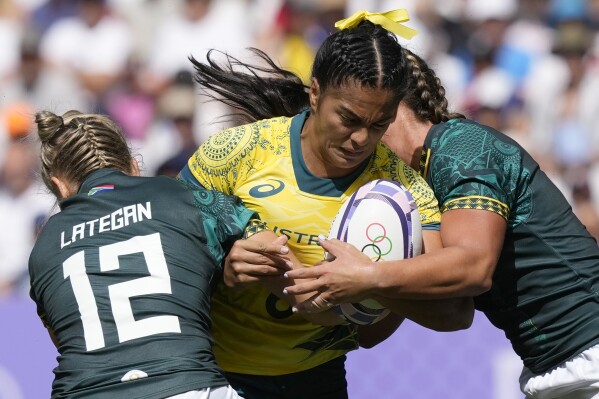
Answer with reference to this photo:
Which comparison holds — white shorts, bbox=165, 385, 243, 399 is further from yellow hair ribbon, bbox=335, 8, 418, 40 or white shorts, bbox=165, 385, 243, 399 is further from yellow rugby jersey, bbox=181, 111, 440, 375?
yellow hair ribbon, bbox=335, 8, 418, 40

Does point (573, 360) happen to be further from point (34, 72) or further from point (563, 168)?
point (34, 72)

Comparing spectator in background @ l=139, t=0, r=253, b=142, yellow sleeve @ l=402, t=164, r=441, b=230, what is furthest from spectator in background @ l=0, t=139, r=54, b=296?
yellow sleeve @ l=402, t=164, r=441, b=230

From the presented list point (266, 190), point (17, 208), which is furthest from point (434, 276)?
point (17, 208)

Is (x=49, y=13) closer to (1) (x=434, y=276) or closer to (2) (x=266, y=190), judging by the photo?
(2) (x=266, y=190)

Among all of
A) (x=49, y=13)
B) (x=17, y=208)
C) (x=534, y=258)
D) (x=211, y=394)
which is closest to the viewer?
(x=211, y=394)

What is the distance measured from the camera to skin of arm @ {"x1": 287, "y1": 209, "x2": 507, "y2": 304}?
10.2 ft

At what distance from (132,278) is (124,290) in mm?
44

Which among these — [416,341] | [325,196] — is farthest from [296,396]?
[416,341]

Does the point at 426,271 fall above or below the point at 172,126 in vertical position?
below

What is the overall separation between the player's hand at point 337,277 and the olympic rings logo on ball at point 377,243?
0.22 ft

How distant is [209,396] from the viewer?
120 inches

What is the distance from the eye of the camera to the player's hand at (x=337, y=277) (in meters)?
3.12

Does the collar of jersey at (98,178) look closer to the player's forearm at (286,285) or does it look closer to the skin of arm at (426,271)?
the player's forearm at (286,285)

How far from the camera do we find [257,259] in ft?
10.7
